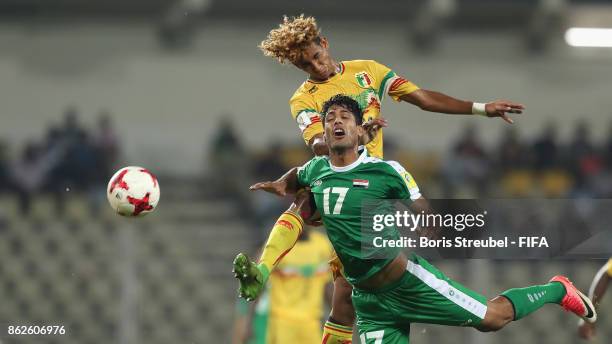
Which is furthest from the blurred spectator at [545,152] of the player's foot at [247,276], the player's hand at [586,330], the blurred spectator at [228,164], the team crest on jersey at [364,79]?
the player's foot at [247,276]

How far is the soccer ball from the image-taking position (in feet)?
24.2

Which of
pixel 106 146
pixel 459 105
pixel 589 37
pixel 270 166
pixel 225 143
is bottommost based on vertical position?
pixel 459 105

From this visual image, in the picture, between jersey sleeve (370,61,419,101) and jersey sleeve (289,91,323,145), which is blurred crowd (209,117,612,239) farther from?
jersey sleeve (289,91,323,145)

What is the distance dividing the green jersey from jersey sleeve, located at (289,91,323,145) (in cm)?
50

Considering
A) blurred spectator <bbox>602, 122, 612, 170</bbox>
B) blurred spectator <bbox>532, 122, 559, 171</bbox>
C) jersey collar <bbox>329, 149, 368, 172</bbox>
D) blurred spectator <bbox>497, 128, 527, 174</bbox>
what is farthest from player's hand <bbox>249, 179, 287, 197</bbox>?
blurred spectator <bbox>602, 122, 612, 170</bbox>

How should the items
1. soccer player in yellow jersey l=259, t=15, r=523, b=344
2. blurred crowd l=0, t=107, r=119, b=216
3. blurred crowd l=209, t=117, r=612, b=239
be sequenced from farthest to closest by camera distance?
blurred crowd l=209, t=117, r=612, b=239 → blurred crowd l=0, t=107, r=119, b=216 → soccer player in yellow jersey l=259, t=15, r=523, b=344

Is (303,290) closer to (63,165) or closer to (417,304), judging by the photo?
(417,304)

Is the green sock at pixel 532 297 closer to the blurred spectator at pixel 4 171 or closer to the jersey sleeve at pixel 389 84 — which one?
the jersey sleeve at pixel 389 84

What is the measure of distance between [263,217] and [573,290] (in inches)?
345

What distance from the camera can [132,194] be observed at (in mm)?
7383

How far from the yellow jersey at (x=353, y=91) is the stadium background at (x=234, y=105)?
7888 mm

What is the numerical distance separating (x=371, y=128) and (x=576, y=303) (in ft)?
5.68

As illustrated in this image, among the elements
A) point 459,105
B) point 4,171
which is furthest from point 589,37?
point 459,105

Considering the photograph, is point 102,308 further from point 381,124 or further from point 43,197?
point 381,124
